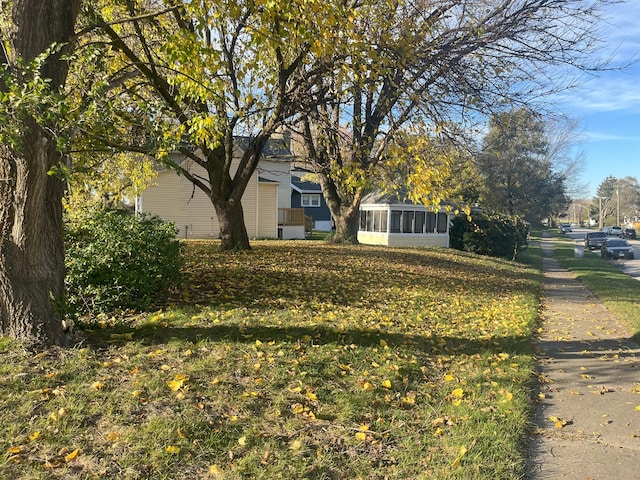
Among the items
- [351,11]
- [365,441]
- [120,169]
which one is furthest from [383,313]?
[120,169]

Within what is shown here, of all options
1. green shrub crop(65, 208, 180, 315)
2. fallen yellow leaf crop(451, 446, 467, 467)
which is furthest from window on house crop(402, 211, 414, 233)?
fallen yellow leaf crop(451, 446, 467, 467)

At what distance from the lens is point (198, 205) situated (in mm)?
23812

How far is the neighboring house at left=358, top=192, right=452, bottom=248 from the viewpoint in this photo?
2694 cm

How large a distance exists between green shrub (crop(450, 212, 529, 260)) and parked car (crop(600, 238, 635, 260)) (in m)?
9.50

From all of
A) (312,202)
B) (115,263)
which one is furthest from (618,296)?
(312,202)

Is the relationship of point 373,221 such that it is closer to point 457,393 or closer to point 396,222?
point 396,222

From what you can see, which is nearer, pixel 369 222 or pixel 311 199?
pixel 369 222

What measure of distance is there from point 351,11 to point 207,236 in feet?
58.9

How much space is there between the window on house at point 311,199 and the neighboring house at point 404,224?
1632cm

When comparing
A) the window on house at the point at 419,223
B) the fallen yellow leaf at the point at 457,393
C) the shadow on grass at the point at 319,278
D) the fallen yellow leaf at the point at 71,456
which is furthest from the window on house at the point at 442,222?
the fallen yellow leaf at the point at 71,456

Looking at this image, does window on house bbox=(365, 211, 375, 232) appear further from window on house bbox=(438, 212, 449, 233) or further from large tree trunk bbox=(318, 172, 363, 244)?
large tree trunk bbox=(318, 172, 363, 244)

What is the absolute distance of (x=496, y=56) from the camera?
9.71 m

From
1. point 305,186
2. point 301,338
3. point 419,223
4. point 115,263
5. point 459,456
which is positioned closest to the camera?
point 459,456

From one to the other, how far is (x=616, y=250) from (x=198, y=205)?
2689cm
